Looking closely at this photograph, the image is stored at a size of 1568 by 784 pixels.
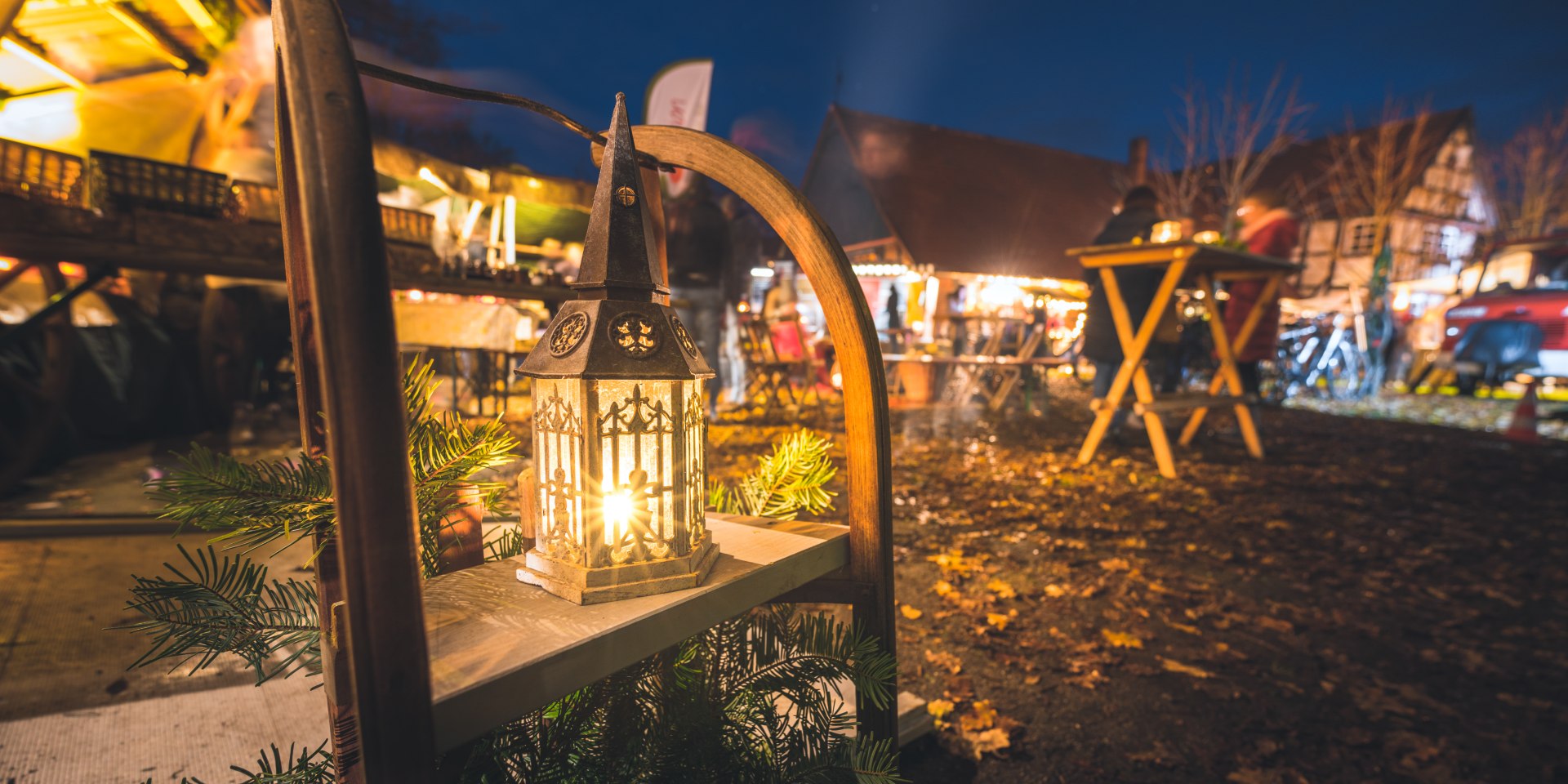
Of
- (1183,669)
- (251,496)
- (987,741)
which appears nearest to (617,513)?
(251,496)

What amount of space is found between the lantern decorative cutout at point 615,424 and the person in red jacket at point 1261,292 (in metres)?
6.73

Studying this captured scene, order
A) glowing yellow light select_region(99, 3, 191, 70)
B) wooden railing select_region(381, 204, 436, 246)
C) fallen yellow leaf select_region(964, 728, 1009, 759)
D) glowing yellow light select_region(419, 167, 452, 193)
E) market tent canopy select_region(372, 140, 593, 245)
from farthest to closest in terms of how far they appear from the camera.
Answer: glowing yellow light select_region(419, 167, 452, 193) → market tent canopy select_region(372, 140, 593, 245) → wooden railing select_region(381, 204, 436, 246) → glowing yellow light select_region(99, 3, 191, 70) → fallen yellow leaf select_region(964, 728, 1009, 759)

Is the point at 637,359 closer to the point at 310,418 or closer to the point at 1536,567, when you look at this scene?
the point at 310,418

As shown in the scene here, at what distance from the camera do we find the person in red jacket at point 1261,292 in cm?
612

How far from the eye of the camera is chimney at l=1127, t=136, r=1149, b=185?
21844 millimetres

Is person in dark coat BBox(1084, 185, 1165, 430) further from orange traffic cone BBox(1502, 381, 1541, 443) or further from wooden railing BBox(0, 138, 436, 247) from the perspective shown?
wooden railing BBox(0, 138, 436, 247)

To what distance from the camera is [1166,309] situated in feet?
16.5

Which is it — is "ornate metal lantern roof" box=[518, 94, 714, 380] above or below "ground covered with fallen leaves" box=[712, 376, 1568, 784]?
above

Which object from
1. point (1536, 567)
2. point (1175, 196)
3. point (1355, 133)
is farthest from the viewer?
point (1175, 196)

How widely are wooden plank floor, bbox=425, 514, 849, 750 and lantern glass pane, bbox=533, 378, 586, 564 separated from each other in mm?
78

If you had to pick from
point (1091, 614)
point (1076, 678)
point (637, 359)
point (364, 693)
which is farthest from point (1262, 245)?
point (364, 693)

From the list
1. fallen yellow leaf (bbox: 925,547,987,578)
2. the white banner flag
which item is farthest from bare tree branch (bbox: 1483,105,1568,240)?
fallen yellow leaf (bbox: 925,547,987,578)

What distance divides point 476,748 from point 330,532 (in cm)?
36

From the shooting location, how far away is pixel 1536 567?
3.14 metres
